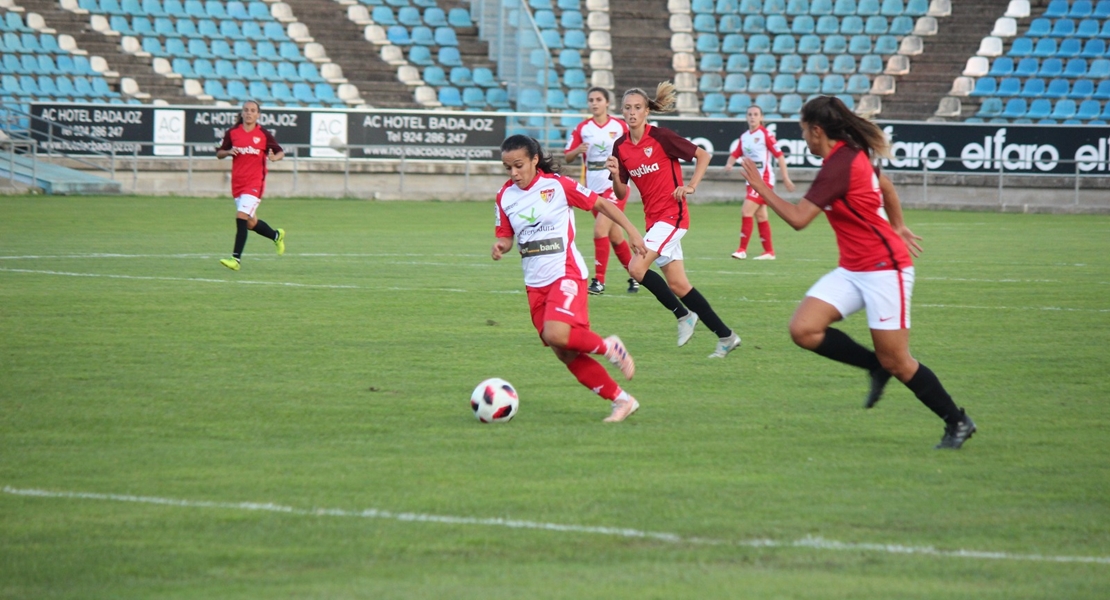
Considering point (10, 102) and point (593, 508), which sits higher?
point (10, 102)

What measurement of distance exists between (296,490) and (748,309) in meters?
7.21

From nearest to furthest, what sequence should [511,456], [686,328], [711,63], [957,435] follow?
1. [511,456]
2. [957,435]
3. [686,328]
4. [711,63]

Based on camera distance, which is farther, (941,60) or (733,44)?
(733,44)

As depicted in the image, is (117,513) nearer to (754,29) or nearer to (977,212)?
(977,212)

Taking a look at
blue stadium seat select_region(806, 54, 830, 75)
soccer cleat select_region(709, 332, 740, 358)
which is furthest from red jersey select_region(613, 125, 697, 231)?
blue stadium seat select_region(806, 54, 830, 75)

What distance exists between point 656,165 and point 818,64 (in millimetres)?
25574

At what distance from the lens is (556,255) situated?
7379 mm

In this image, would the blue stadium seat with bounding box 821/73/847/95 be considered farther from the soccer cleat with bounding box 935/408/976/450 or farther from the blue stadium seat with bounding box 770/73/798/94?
the soccer cleat with bounding box 935/408/976/450

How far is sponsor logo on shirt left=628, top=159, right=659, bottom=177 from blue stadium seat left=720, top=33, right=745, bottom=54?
2573 cm

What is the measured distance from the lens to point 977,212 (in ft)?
94.8

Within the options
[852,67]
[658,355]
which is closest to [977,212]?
[852,67]

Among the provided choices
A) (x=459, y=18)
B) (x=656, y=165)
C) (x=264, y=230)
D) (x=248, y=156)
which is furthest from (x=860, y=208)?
(x=459, y=18)

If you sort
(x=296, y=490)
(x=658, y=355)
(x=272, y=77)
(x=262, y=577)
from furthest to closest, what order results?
(x=272, y=77)
(x=658, y=355)
(x=296, y=490)
(x=262, y=577)

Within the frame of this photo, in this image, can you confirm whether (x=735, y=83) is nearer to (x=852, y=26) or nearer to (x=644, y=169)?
(x=852, y=26)
